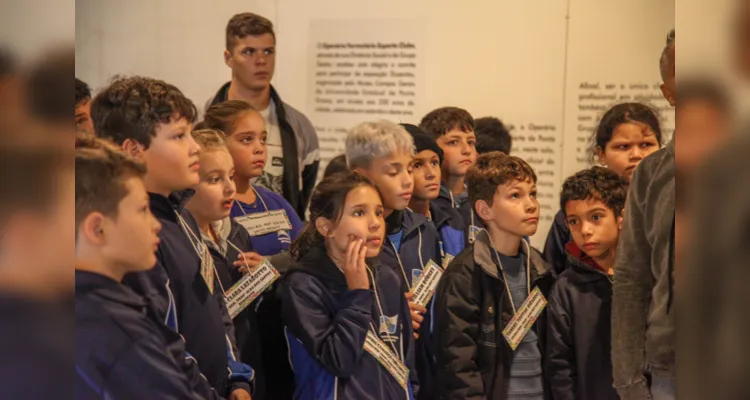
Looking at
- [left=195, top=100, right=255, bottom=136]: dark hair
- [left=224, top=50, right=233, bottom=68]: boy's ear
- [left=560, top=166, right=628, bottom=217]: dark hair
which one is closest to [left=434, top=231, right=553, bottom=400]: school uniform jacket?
[left=560, top=166, right=628, bottom=217]: dark hair

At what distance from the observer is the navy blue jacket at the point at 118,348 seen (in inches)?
77.1

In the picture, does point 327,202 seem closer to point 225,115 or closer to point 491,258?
point 225,115

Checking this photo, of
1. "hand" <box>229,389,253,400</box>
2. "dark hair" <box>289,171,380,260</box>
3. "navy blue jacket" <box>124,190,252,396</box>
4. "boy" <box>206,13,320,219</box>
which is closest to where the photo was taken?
"navy blue jacket" <box>124,190,252,396</box>

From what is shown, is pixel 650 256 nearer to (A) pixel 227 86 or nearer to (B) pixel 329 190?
(B) pixel 329 190

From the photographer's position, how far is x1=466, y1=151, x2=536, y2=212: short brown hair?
234 cm

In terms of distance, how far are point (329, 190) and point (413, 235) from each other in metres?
0.27

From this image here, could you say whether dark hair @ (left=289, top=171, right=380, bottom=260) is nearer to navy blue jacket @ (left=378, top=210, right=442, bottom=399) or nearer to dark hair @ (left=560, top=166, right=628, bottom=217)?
navy blue jacket @ (left=378, top=210, right=442, bottom=399)

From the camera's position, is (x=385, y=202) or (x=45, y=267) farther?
(x=385, y=202)

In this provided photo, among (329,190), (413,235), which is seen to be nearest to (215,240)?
(329,190)

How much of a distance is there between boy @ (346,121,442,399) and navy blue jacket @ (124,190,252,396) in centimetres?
45

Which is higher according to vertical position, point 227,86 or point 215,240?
point 227,86

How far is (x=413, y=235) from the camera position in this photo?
240cm

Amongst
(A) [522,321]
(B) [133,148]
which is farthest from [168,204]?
(A) [522,321]

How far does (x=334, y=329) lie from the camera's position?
86.4 inches
